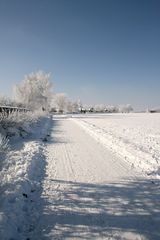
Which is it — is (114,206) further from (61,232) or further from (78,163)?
(78,163)

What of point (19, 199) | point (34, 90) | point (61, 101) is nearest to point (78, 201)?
point (19, 199)

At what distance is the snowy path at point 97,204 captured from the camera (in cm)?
458

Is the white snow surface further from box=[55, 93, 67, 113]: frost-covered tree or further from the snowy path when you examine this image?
Result: box=[55, 93, 67, 113]: frost-covered tree

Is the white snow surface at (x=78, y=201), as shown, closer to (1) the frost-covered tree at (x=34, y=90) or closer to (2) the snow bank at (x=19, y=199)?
(2) the snow bank at (x=19, y=199)

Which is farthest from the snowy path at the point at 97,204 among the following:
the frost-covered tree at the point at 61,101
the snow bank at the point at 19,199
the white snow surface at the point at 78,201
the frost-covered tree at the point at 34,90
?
the frost-covered tree at the point at 61,101

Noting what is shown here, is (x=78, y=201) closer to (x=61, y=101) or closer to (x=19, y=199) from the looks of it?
(x=19, y=199)

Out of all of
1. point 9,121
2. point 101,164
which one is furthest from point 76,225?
point 9,121

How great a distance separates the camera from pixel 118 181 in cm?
755

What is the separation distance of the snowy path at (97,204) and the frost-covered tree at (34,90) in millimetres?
63746

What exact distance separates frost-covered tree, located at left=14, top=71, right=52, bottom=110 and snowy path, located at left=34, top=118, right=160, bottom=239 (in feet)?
209

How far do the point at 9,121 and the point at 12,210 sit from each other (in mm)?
12743

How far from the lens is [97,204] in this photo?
18.9 ft

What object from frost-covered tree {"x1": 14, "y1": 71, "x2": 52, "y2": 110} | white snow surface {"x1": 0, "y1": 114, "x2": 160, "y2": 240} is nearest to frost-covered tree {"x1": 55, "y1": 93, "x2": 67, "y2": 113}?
frost-covered tree {"x1": 14, "y1": 71, "x2": 52, "y2": 110}

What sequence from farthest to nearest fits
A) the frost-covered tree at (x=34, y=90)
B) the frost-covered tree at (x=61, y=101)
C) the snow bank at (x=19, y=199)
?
the frost-covered tree at (x=61, y=101), the frost-covered tree at (x=34, y=90), the snow bank at (x=19, y=199)
